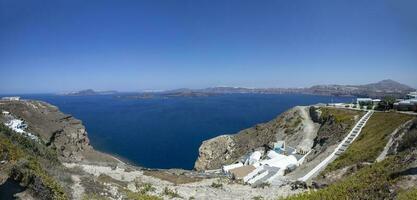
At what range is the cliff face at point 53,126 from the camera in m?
60.5

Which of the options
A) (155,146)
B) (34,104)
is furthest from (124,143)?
(34,104)

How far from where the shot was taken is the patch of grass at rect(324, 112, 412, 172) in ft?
98.6

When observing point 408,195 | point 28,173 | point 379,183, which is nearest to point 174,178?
point 28,173

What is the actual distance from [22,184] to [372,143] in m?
29.4

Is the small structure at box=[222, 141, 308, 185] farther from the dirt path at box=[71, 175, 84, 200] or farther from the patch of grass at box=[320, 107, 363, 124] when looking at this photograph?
the dirt path at box=[71, 175, 84, 200]

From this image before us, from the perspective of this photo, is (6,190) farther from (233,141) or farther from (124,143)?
(124,143)

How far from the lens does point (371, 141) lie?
3491 cm

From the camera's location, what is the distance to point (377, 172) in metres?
17.9

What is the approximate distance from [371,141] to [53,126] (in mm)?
54362

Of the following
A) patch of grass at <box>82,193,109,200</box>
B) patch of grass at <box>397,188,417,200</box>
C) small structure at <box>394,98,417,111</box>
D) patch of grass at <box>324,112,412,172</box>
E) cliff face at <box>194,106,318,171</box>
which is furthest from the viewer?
cliff face at <box>194,106,318,171</box>

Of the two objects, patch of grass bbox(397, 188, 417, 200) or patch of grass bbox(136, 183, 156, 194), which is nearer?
patch of grass bbox(397, 188, 417, 200)

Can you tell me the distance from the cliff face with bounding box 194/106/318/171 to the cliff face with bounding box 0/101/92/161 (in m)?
23.2

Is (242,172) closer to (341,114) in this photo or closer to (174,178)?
(174,178)

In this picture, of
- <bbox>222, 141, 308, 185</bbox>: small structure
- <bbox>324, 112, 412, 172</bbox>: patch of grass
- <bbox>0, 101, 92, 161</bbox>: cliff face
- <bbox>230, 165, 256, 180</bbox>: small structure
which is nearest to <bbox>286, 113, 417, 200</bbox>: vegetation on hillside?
<bbox>324, 112, 412, 172</bbox>: patch of grass
